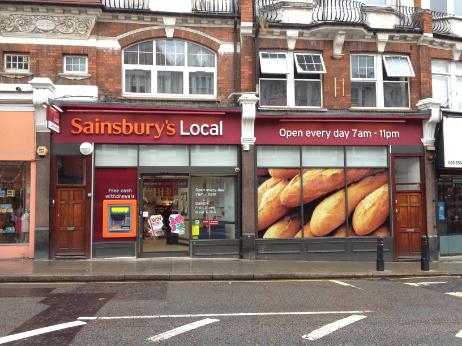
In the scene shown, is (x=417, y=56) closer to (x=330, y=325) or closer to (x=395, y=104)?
(x=395, y=104)

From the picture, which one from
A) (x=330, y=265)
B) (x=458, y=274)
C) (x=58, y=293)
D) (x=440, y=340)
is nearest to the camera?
(x=440, y=340)

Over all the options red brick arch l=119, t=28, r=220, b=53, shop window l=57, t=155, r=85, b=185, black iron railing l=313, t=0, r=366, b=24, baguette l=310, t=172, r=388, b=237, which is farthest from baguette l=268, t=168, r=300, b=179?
shop window l=57, t=155, r=85, b=185

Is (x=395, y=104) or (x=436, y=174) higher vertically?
(x=395, y=104)

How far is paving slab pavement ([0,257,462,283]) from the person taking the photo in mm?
11750

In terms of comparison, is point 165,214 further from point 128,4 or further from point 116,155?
point 128,4

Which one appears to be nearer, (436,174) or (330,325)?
(330,325)

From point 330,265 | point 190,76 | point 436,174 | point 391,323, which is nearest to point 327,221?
point 330,265

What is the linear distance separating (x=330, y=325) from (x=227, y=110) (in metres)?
9.26

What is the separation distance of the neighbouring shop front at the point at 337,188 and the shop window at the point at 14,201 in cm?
714

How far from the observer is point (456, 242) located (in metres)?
17.0

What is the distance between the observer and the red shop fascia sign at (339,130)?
1576cm

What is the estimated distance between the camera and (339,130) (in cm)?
1609

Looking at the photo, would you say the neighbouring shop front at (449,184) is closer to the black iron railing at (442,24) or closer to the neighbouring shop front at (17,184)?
the black iron railing at (442,24)

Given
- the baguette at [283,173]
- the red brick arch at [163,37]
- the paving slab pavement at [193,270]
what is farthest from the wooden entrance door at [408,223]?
the red brick arch at [163,37]
